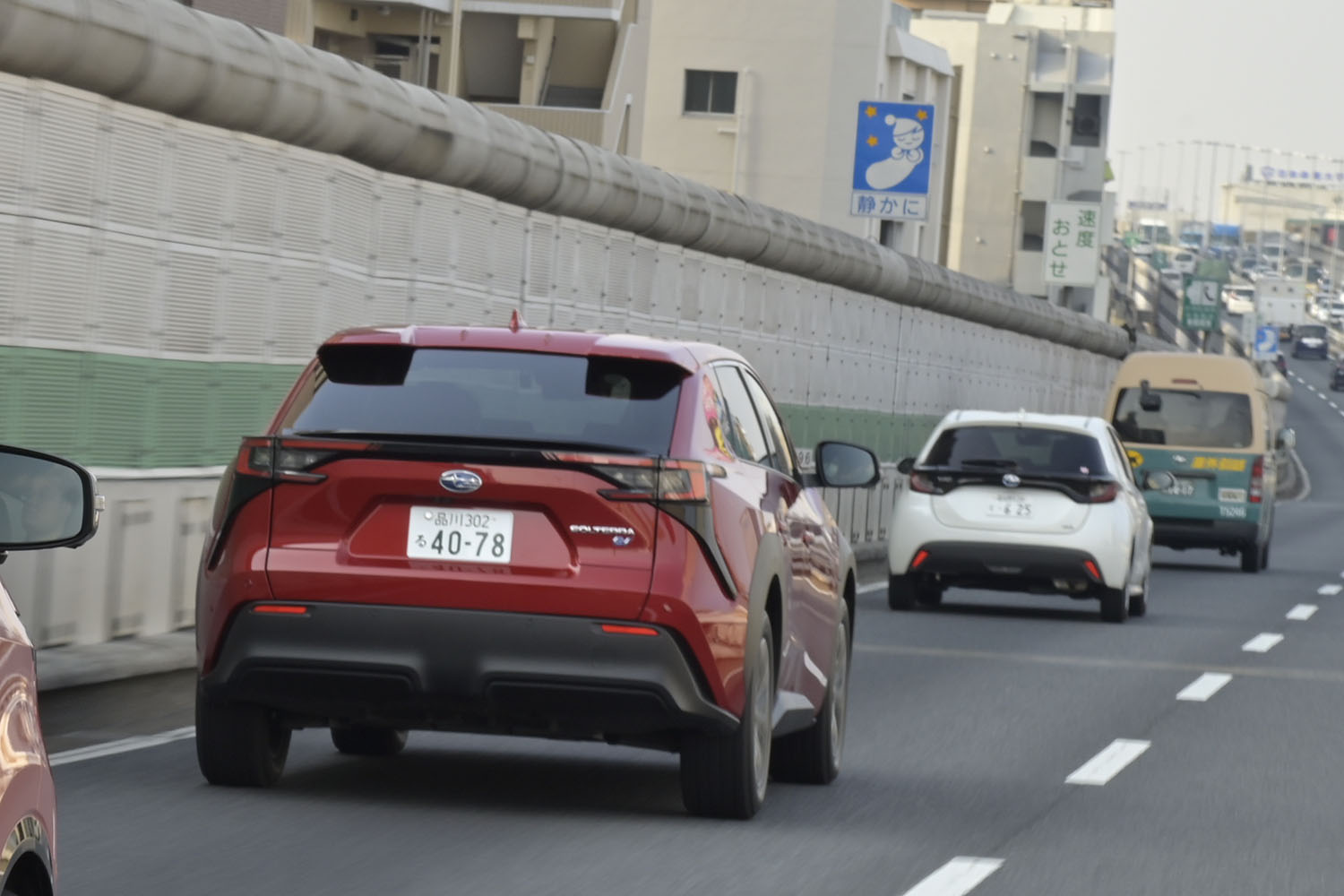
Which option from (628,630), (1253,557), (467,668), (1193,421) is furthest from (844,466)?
(1253,557)

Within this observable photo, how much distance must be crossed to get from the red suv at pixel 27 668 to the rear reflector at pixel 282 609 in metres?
3.92

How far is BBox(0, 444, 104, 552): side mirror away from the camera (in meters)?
4.19

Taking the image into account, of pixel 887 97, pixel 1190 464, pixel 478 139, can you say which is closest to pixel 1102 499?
pixel 478 139

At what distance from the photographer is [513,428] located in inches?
337

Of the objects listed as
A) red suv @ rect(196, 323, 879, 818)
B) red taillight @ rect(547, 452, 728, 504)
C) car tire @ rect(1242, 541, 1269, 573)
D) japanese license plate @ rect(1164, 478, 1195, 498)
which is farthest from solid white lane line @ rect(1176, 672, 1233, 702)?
car tire @ rect(1242, 541, 1269, 573)

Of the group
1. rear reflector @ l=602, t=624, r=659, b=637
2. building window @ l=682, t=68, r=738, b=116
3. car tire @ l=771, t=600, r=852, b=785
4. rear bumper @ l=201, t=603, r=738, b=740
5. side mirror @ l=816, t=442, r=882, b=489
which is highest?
building window @ l=682, t=68, r=738, b=116

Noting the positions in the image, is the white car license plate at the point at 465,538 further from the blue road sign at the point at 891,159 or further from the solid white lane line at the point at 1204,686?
the blue road sign at the point at 891,159

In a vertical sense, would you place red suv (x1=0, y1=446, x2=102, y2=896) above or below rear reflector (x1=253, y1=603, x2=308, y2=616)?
above

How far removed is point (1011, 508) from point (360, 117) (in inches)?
280

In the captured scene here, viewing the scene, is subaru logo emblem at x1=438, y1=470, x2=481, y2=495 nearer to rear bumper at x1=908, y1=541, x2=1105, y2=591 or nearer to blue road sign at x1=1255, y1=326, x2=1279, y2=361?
rear bumper at x1=908, y1=541, x2=1105, y2=591

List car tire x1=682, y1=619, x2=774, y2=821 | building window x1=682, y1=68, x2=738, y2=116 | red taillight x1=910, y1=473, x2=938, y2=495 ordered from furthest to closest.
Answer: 1. building window x1=682, y1=68, x2=738, y2=116
2. red taillight x1=910, y1=473, x2=938, y2=495
3. car tire x1=682, y1=619, x2=774, y2=821

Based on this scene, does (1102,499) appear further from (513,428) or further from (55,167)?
(513,428)

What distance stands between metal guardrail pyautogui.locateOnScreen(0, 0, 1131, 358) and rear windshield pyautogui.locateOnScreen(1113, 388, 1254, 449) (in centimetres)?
432

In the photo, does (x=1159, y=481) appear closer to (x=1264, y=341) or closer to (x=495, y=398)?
(x=495, y=398)
